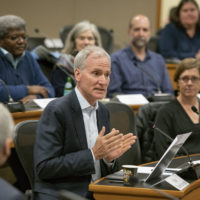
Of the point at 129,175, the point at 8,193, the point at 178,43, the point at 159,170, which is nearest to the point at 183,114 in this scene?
the point at 159,170

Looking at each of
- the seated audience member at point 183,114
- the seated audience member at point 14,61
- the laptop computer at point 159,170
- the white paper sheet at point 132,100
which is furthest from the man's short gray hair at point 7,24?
the laptop computer at point 159,170

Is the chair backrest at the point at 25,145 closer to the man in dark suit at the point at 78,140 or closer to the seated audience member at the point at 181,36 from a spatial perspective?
the man in dark suit at the point at 78,140

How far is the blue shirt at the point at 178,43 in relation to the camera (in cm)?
593

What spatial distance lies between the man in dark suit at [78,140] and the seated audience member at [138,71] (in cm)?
213

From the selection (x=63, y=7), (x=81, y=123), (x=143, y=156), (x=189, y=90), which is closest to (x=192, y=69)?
(x=189, y=90)

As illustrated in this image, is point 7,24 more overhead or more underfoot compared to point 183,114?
more overhead

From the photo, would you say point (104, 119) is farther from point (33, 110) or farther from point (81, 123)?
point (33, 110)

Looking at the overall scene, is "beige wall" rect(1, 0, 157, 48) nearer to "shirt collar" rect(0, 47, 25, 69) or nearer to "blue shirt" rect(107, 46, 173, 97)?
Answer: "blue shirt" rect(107, 46, 173, 97)

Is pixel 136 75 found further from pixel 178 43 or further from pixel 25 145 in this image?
pixel 25 145

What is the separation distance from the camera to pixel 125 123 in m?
3.09

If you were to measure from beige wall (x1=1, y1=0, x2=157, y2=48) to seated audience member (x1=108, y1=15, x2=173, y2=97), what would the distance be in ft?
6.41

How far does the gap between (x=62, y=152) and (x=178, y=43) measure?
3919mm

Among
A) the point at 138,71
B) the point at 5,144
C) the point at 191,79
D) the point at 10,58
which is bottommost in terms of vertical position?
the point at 138,71

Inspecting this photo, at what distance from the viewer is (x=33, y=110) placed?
11.3 ft
